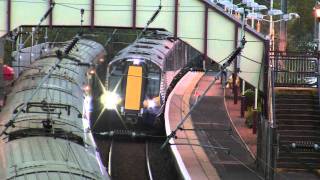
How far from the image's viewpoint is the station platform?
22.4 meters

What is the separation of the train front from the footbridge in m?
6.43

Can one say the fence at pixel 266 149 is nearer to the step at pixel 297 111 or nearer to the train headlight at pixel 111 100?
the step at pixel 297 111

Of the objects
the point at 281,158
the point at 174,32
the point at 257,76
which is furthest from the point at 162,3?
the point at 281,158

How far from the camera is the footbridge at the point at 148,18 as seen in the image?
72.2 ft

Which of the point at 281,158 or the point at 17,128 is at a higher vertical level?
the point at 17,128

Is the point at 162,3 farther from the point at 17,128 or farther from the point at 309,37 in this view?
the point at 309,37

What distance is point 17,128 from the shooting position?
505 inches

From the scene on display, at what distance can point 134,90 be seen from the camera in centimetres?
2836

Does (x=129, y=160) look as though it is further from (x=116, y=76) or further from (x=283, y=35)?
(x=283, y=35)

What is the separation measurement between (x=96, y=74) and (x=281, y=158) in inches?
444

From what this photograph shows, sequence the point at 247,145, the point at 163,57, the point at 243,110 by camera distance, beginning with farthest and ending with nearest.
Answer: the point at 243,110, the point at 163,57, the point at 247,145

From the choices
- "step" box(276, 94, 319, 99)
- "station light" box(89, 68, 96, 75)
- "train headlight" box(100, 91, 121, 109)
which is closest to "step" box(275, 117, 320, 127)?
"step" box(276, 94, 319, 99)

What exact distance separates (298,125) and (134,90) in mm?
7500

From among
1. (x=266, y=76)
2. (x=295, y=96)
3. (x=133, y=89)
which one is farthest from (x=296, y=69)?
(x=133, y=89)
